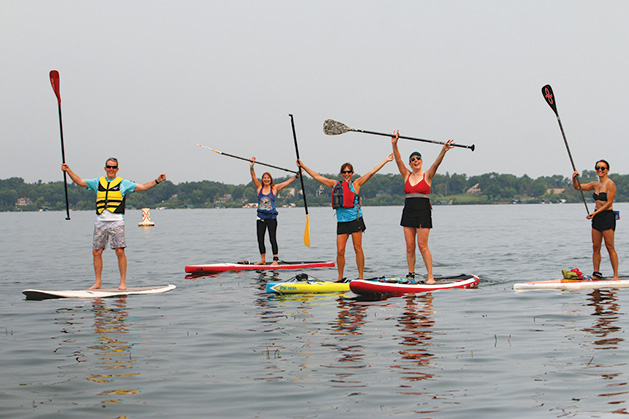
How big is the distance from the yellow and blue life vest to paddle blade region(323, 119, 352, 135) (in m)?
3.70

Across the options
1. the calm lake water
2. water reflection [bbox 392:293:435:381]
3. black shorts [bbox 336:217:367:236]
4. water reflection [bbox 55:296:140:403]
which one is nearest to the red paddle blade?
the calm lake water

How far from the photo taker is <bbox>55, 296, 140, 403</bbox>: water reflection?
21.9 ft

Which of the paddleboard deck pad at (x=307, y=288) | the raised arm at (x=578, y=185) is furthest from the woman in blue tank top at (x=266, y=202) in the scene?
the raised arm at (x=578, y=185)

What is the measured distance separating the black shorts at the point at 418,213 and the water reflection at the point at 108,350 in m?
4.57

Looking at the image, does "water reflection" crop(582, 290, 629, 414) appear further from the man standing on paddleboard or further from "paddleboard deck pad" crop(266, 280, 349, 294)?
the man standing on paddleboard

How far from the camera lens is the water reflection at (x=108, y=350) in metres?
6.67

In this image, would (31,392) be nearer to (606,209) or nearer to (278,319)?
(278,319)

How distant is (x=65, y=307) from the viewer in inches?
446

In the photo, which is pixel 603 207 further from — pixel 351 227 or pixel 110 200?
pixel 110 200

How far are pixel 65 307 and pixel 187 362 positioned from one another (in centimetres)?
462

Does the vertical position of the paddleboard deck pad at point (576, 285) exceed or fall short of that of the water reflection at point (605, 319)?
it exceeds it

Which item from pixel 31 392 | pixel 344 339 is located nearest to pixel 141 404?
Result: pixel 31 392

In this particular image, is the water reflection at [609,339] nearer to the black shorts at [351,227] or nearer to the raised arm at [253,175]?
the black shorts at [351,227]

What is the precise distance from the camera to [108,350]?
798 centimetres
